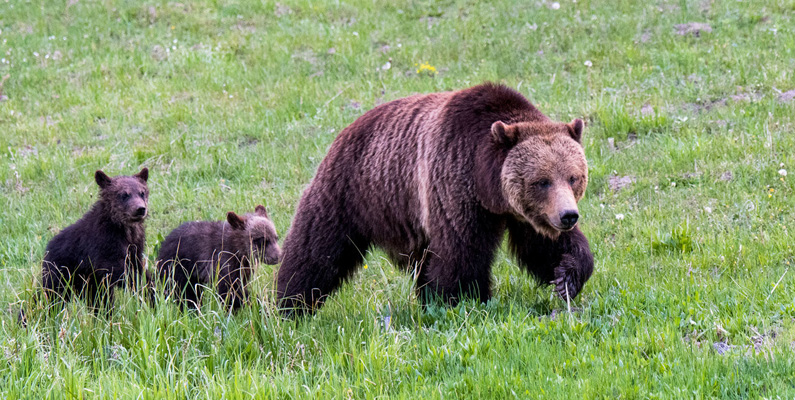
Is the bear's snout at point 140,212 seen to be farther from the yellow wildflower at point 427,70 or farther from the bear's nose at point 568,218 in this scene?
the yellow wildflower at point 427,70

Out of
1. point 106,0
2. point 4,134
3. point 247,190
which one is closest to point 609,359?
point 247,190

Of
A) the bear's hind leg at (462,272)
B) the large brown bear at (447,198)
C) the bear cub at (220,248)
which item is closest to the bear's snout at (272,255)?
the bear cub at (220,248)

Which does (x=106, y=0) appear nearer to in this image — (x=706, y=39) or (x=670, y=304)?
(x=706, y=39)

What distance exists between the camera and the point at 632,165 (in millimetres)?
8383

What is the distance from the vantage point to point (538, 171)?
5.01m

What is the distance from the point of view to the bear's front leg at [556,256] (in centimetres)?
523

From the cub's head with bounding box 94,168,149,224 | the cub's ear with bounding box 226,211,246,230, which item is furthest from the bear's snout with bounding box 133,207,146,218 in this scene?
the cub's ear with bounding box 226,211,246,230

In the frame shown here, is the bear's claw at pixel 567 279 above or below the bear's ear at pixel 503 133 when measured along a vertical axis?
below

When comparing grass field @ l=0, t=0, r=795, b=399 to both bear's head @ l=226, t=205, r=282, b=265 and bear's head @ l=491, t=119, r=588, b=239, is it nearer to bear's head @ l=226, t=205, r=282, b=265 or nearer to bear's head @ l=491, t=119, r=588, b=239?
bear's head @ l=226, t=205, r=282, b=265

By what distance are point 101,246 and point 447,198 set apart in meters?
3.05

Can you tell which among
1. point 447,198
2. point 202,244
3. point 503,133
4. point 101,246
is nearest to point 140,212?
point 101,246

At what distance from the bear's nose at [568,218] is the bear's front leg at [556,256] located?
0.48 m

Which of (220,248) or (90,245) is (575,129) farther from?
(90,245)

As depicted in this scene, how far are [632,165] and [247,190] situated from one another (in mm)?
4219
